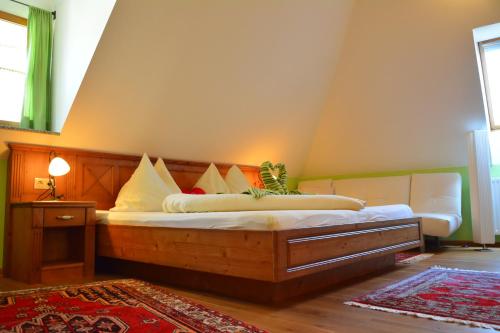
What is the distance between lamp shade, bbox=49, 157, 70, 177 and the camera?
3.57m

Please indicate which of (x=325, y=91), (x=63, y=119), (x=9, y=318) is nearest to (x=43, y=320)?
(x=9, y=318)

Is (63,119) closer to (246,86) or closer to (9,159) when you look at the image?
(9,159)

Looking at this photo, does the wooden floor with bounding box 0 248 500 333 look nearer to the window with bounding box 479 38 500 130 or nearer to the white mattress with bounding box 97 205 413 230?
the white mattress with bounding box 97 205 413 230

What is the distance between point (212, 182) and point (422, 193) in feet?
9.12

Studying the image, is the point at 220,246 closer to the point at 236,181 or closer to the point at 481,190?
the point at 236,181

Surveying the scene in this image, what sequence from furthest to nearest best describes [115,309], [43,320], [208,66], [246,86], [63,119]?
[246,86] < [208,66] < [63,119] < [115,309] < [43,320]

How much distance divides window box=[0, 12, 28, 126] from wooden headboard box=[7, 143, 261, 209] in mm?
582

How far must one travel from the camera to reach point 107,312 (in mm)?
2141

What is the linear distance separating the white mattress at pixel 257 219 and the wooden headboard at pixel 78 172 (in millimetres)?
729

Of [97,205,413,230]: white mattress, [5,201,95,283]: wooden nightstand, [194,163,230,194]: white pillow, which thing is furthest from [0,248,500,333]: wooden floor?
[194,163,230,194]: white pillow

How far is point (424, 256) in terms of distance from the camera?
14.1 feet

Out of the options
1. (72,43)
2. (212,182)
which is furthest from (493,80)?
(72,43)

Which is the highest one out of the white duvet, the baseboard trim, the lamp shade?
the lamp shade

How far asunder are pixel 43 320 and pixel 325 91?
4785 millimetres
